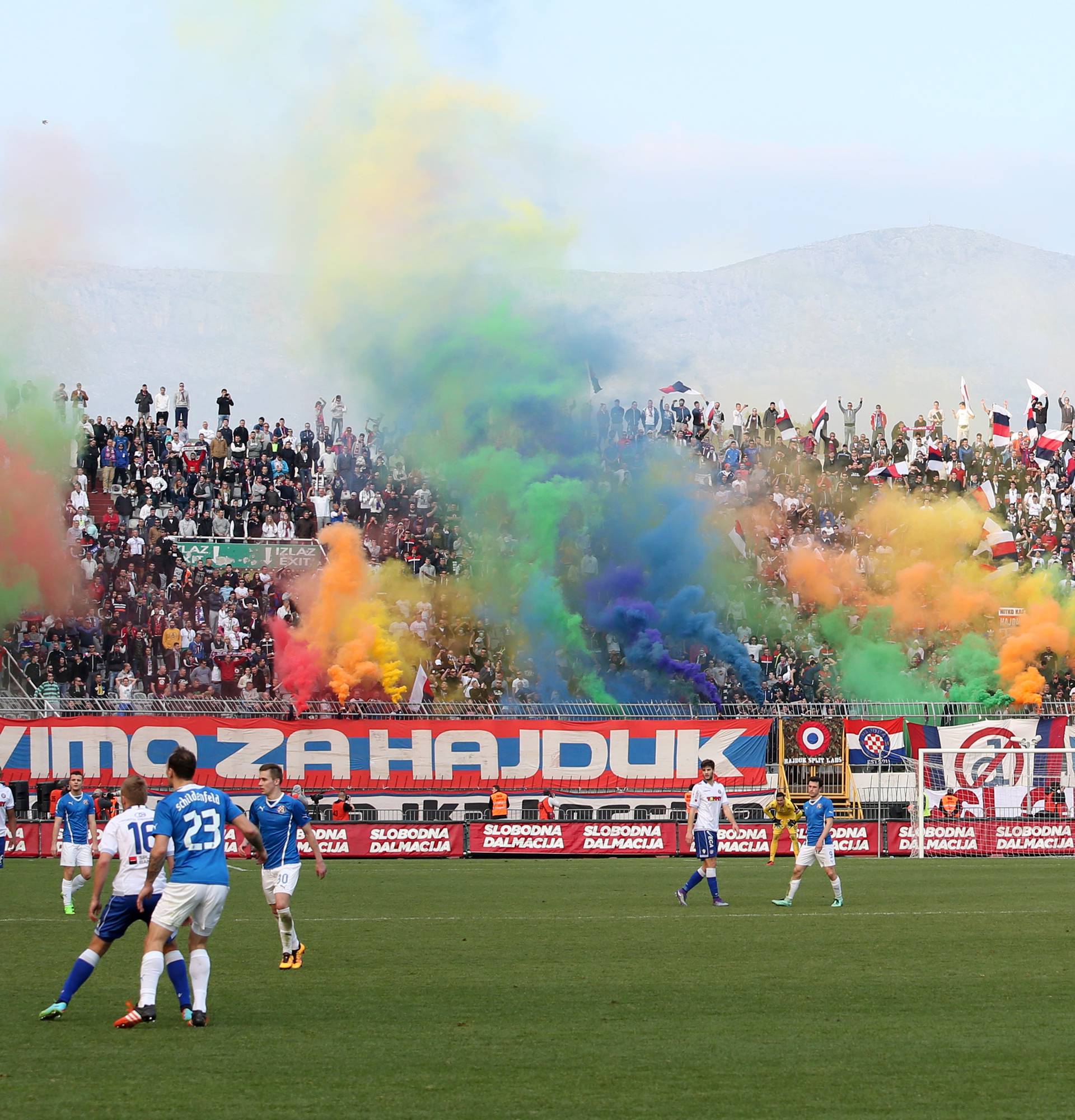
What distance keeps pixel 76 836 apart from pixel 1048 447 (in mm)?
37576

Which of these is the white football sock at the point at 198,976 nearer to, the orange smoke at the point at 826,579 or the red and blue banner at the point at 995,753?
the red and blue banner at the point at 995,753

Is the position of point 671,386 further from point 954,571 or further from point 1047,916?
point 1047,916

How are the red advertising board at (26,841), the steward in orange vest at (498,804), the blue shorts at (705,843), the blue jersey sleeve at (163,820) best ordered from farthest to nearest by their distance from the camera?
1. the steward in orange vest at (498,804)
2. the red advertising board at (26,841)
3. the blue shorts at (705,843)
4. the blue jersey sleeve at (163,820)

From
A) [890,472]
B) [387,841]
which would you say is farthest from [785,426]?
[387,841]

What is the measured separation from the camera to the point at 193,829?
10.5m

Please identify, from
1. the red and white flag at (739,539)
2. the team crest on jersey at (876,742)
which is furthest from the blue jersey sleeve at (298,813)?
the red and white flag at (739,539)

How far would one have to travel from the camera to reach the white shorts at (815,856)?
21.0m

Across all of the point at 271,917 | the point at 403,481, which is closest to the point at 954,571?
the point at 403,481

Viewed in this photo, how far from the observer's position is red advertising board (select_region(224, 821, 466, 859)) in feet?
101

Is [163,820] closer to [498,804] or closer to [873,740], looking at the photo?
[498,804]

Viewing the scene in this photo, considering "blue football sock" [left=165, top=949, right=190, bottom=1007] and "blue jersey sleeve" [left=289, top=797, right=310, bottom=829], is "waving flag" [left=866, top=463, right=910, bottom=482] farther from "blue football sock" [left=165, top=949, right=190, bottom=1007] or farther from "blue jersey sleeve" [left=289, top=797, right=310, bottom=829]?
"blue football sock" [left=165, top=949, right=190, bottom=1007]

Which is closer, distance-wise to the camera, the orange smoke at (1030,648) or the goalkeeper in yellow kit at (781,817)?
the goalkeeper in yellow kit at (781,817)

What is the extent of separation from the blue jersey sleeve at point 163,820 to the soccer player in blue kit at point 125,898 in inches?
23.9

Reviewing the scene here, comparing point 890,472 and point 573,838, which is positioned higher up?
point 890,472
